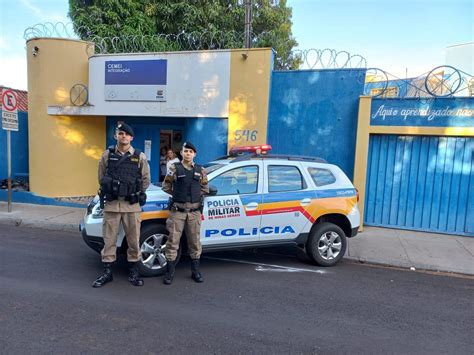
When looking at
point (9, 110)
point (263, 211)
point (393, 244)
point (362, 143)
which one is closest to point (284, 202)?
point (263, 211)

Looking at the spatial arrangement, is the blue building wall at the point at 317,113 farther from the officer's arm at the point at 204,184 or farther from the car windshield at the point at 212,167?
the officer's arm at the point at 204,184

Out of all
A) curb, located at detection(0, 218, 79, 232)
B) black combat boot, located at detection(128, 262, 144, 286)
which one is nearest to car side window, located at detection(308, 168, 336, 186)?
black combat boot, located at detection(128, 262, 144, 286)

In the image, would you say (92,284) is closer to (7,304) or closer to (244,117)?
(7,304)

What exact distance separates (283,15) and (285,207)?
16744mm

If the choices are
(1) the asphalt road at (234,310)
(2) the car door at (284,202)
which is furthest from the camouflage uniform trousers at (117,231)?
(2) the car door at (284,202)

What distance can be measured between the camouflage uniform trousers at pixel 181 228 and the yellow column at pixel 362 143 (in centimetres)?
480

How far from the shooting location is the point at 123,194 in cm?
445

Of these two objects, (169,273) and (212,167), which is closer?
(169,273)

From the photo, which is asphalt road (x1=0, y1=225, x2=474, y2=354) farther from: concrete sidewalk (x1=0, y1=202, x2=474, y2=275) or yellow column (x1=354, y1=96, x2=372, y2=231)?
yellow column (x1=354, y1=96, x2=372, y2=231)

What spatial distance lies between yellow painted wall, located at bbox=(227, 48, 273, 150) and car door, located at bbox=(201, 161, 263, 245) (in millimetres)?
3564

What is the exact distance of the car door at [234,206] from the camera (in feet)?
17.1

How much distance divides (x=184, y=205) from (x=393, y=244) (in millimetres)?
4662

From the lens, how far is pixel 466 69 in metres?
19.1

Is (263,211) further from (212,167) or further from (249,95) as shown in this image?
(249,95)
